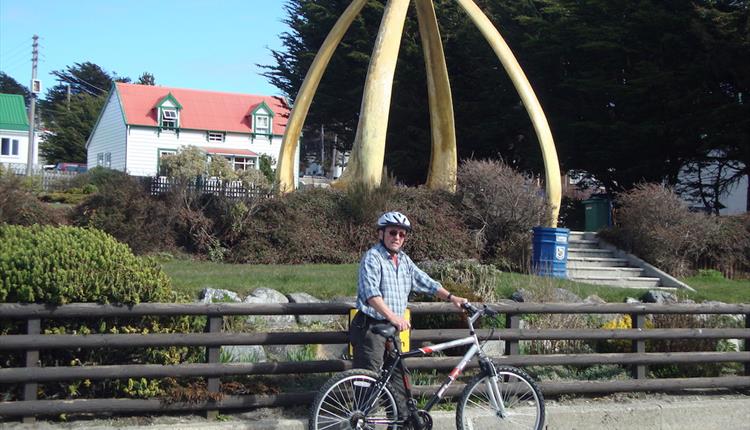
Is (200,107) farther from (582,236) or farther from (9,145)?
(582,236)

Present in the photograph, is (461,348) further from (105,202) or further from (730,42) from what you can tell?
(730,42)

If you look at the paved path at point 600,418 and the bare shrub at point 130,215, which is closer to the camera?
the paved path at point 600,418

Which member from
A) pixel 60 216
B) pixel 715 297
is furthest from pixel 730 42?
pixel 60 216

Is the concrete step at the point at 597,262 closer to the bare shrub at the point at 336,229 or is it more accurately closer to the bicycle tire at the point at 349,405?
the bare shrub at the point at 336,229

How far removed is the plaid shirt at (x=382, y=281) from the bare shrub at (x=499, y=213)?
1015 centimetres

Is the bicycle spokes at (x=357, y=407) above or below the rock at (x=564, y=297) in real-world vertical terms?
below

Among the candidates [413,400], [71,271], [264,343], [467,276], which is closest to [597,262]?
[467,276]

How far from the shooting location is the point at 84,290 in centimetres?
630

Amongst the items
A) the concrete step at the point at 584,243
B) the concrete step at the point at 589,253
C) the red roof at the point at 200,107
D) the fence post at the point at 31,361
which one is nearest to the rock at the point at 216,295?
the fence post at the point at 31,361

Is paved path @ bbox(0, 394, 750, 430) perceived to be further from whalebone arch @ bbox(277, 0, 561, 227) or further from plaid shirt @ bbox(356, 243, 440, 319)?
whalebone arch @ bbox(277, 0, 561, 227)

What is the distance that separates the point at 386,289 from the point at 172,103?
4569 centimetres

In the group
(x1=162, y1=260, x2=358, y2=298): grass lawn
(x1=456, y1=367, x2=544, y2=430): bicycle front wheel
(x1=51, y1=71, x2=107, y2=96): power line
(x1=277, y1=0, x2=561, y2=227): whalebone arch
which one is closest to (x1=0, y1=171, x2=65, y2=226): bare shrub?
(x1=162, y1=260, x2=358, y2=298): grass lawn

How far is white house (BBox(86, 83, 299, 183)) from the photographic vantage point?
4856 centimetres

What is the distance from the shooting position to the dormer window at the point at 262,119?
169 feet
